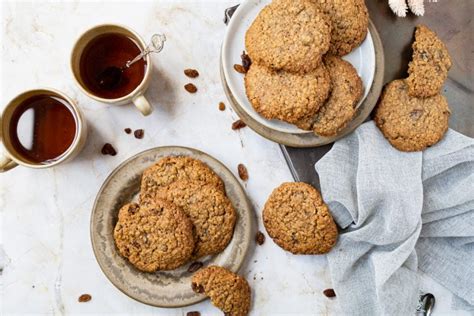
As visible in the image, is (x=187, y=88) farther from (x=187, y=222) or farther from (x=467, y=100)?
(x=467, y=100)

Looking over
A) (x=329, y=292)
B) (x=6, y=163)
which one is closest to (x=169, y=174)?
(x=6, y=163)

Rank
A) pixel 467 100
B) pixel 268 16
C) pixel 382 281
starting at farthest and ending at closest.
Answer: pixel 467 100 → pixel 382 281 → pixel 268 16

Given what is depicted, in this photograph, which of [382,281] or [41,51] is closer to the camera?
[382,281]

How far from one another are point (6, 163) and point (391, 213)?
3.64ft

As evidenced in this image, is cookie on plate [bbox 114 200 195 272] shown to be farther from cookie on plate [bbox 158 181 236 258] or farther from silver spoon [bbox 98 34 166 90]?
silver spoon [bbox 98 34 166 90]

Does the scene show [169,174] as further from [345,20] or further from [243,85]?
[345,20]

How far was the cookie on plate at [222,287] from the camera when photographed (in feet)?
5.46

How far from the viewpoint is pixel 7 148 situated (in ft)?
5.32

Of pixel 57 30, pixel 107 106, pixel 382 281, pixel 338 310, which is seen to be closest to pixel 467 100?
pixel 382 281

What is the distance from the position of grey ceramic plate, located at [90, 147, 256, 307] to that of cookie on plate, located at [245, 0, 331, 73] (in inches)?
15.1

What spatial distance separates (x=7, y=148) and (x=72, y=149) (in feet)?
0.57

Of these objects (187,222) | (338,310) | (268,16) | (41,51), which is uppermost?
(268,16)

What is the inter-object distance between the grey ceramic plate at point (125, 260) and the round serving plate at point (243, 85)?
0.18 m

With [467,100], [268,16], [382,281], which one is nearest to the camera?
[268,16]
